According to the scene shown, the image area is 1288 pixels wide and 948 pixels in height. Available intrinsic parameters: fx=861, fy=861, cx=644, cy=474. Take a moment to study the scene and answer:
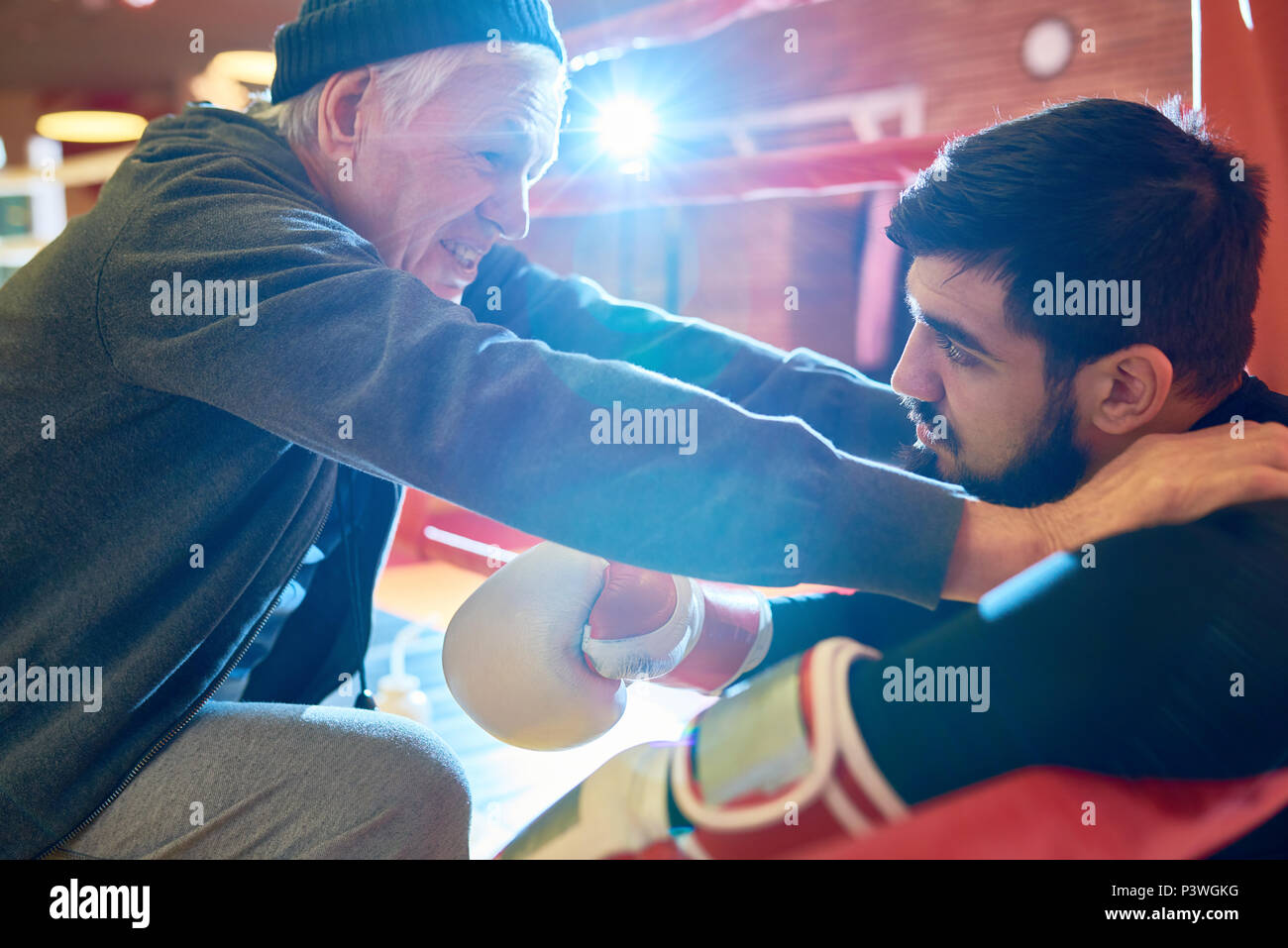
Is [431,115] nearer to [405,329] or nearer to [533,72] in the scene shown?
[533,72]

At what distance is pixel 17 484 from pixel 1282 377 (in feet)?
3.90

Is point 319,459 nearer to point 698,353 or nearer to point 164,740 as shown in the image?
point 164,740

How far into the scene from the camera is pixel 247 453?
0.81 meters

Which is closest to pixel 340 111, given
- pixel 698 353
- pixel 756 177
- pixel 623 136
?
pixel 698 353

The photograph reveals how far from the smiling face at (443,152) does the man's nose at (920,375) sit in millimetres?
485

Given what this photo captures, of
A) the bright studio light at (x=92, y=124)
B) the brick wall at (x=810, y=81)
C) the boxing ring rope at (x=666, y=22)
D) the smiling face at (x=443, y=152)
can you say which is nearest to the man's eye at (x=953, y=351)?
the smiling face at (x=443, y=152)

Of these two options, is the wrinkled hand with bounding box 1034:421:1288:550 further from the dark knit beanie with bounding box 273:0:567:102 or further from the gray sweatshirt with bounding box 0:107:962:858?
the dark knit beanie with bounding box 273:0:567:102

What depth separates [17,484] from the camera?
751mm

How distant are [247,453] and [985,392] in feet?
2.29

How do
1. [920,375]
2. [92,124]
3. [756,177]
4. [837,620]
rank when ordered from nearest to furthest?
[920,375], [837,620], [756,177], [92,124]

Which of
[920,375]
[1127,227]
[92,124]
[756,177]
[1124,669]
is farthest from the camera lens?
[92,124]

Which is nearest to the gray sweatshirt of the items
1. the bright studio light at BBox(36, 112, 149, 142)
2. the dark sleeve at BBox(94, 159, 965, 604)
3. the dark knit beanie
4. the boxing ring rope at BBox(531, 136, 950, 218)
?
the dark sleeve at BBox(94, 159, 965, 604)

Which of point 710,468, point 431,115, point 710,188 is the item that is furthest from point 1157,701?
point 710,188
